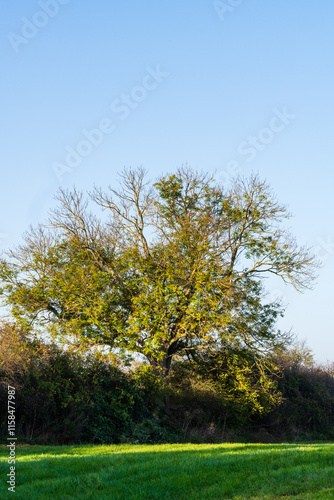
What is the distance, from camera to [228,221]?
23.9m

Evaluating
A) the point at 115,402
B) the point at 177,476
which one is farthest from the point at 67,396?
the point at 177,476

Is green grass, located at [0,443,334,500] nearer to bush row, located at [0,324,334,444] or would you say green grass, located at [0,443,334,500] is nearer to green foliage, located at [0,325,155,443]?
green foliage, located at [0,325,155,443]

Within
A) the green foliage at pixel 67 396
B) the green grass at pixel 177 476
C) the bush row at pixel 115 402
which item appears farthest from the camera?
the bush row at pixel 115 402

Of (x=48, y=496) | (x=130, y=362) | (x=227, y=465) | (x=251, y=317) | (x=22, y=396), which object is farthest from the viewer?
(x=251, y=317)

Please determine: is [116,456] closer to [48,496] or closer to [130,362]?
[48,496]

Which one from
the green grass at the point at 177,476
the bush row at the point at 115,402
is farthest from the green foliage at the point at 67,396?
the green grass at the point at 177,476

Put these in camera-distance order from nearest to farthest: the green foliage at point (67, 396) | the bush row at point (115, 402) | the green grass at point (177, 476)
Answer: the green grass at point (177, 476)
the green foliage at point (67, 396)
the bush row at point (115, 402)

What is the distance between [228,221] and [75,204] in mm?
8803

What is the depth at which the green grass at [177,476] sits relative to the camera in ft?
23.1

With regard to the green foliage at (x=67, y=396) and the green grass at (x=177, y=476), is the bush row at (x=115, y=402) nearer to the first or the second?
the green foliage at (x=67, y=396)

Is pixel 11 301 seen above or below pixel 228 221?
below

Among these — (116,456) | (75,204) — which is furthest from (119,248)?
(116,456)

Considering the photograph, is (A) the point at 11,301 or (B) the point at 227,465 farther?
(A) the point at 11,301

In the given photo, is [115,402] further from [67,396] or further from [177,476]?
[177,476]
